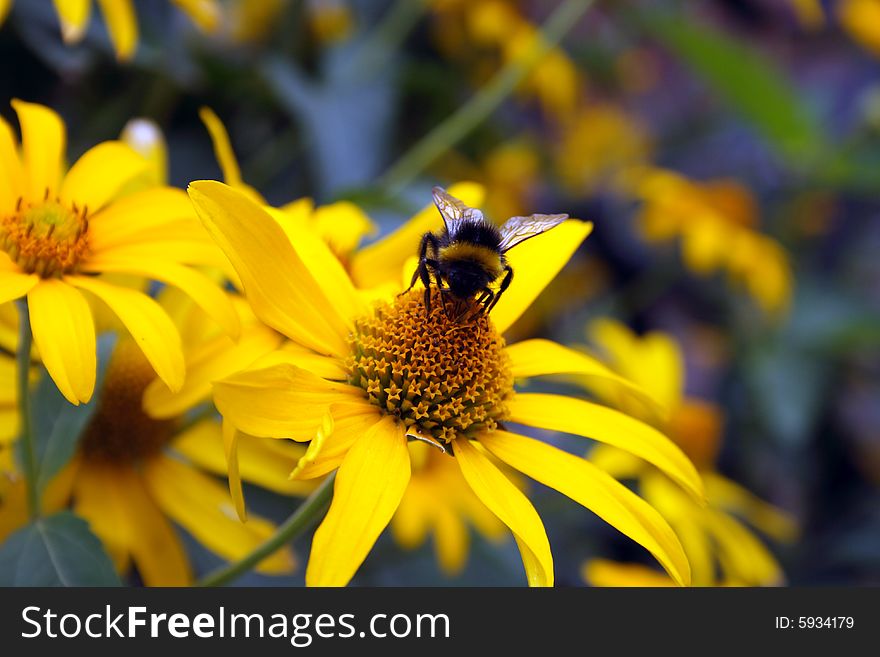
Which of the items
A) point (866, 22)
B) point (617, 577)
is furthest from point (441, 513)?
point (866, 22)

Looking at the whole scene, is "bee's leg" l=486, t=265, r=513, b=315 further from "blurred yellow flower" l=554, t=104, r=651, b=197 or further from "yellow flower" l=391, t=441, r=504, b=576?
"blurred yellow flower" l=554, t=104, r=651, b=197

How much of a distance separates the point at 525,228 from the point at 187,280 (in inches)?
13.5

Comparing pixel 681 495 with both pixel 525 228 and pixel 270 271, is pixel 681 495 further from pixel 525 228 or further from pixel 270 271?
pixel 270 271

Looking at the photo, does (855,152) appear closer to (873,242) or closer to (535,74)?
(873,242)

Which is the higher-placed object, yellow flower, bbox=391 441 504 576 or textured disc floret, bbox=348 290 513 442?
yellow flower, bbox=391 441 504 576

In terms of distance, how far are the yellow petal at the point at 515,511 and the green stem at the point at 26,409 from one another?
37 centimetres

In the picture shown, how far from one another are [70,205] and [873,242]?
3.11 metres

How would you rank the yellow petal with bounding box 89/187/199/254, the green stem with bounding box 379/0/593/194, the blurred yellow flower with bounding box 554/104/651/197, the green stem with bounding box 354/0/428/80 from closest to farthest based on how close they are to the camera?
1. the yellow petal with bounding box 89/187/199/254
2. the green stem with bounding box 379/0/593/194
3. the green stem with bounding box 354/0/428/80
4. the blurred yellow flower with bounding box 554/104/651/197

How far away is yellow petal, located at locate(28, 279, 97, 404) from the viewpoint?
74 cm

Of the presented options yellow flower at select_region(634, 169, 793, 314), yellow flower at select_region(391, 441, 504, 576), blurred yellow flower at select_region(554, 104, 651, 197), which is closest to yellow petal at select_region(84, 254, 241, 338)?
yellow flower at select_region(391, 441, 504, 576)

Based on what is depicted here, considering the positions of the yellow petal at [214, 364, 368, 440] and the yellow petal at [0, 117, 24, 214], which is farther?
the yellow petal at [0, 117, 24, 214]

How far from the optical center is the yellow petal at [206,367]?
2.76ft

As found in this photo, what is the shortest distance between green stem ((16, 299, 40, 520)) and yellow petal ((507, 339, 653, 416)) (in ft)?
1.46

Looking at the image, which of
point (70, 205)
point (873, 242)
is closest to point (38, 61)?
point (70, 205)
